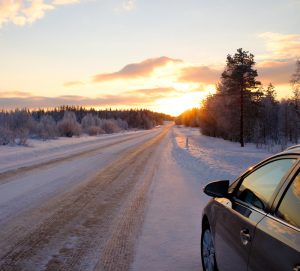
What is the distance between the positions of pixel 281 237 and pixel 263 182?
981mm

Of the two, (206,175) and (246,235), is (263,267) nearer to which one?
(246,235)

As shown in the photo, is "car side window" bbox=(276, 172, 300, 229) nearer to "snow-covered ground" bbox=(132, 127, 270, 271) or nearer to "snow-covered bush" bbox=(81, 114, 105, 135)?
"snow-covered ground" bbox=(132, 127, 270, 271)

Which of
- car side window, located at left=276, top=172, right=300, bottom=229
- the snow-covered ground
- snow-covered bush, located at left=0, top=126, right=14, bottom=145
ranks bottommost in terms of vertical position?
the snow-covered ground

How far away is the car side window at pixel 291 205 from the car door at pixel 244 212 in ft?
0.61

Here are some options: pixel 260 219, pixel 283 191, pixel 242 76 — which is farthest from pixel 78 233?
pixel 242 76

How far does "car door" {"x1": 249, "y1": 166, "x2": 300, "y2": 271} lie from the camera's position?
2.32m

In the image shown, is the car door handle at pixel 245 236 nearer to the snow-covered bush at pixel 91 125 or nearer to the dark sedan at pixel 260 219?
the dark sedan at pixel 260 219

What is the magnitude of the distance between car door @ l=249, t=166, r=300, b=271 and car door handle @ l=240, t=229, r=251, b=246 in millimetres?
153

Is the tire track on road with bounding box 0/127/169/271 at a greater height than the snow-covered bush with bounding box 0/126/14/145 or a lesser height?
lesser

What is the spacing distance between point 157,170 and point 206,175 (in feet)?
7.04

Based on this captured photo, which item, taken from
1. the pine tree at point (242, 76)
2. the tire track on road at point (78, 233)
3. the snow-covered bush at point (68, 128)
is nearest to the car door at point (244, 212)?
the tire track on road at point (78, 233)

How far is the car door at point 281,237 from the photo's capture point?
2.32 m

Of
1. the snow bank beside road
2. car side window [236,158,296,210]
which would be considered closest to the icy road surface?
car side window [236,158,296,210]

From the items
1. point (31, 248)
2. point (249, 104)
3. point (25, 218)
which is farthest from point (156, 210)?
point (249, 104)
